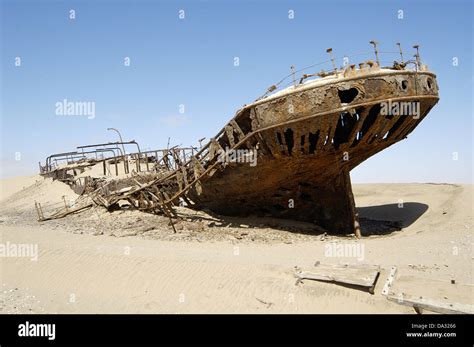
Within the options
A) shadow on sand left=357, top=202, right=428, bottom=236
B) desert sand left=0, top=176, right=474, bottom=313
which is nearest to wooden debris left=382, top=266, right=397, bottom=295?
desert sand left=0, top=176, right=474, bottom=313

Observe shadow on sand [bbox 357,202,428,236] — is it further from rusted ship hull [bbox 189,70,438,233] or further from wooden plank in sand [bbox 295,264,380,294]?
wooden plank in sand [bbox 295,264,380,294]

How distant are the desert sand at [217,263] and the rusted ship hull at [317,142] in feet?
2.39

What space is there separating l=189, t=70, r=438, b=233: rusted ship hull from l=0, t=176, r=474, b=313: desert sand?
0.73 meters

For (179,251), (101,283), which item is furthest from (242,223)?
(101,283)

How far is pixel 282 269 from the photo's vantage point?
270 inches

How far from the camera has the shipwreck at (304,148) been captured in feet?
28.5

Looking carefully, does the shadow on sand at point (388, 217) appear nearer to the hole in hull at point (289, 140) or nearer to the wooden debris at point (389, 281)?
the hole in hull at point (289, 140)

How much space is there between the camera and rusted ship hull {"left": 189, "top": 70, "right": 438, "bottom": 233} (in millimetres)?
8648

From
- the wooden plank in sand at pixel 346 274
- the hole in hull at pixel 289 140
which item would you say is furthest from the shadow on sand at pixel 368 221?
the wooden plank in sand at pixel 346 274

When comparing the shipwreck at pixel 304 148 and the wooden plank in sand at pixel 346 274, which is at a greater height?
the shipwreck at pixel 304 148

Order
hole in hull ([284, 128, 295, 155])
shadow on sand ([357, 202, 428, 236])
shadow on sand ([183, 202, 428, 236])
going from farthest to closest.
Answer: shadow on sand ([357, 202, 428, 236]) < shadow on sand ([183, 202, 428, 236]) < hole in hull ([284, 128, 295, 155])

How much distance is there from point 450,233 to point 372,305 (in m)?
4.88

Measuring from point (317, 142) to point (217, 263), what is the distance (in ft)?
12.9
